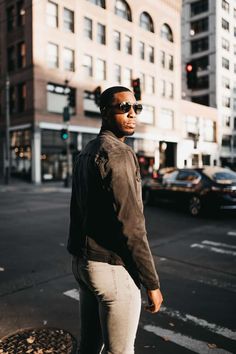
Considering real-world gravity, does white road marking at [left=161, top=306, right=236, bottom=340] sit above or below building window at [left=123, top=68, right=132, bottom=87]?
below

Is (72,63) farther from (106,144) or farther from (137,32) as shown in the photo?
(106,144)

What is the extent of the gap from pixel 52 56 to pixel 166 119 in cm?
1739

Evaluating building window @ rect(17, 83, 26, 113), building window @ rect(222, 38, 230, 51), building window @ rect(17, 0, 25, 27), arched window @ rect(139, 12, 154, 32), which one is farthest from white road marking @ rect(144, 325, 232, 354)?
building window @ rect(222, 38, 230, 51)

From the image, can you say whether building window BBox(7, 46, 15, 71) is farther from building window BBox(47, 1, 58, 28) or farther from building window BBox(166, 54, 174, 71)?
building window BBox(166, 54, 174, 71)

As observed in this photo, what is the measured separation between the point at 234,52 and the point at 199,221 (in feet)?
147

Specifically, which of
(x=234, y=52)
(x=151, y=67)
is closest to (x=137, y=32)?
(x=151, y=67)

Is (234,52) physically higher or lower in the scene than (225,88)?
higher

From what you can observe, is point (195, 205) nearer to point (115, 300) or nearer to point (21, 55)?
point (115, 300)

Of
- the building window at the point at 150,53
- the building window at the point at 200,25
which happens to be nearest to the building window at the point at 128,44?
the building window at the point at 150,53

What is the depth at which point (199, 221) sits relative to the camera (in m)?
10.1

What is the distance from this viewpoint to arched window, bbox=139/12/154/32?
38750 mm

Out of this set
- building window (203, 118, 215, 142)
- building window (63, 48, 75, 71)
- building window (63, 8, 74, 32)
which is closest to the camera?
building window (63, 8, 74, 32)

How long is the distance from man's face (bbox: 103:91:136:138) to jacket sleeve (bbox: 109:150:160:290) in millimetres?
249

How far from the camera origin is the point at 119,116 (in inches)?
81.0
